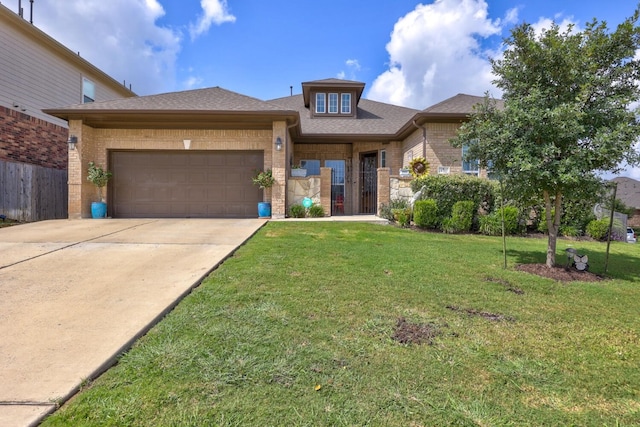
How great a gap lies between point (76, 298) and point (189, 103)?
9.12 m

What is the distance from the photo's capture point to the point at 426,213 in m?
9.23

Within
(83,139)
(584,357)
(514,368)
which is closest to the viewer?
(514,368)

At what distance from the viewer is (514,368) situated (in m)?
2.36

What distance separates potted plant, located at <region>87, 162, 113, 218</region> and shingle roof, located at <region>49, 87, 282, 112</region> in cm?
198

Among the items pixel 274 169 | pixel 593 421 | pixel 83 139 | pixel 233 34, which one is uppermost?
pixel 233 34

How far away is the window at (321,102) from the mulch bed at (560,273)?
13.1 m

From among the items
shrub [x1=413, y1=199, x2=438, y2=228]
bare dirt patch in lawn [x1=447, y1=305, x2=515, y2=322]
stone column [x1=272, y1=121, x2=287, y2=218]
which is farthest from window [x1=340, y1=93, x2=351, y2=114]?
bare dirt patch in lawn [x1=447, y1=305, x2=515, y2=322]

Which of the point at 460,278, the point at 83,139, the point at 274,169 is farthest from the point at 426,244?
the point at 83,139

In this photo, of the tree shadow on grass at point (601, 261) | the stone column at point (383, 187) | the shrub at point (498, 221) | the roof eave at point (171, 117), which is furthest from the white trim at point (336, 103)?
the tree shadow on grass at point (601, 261)

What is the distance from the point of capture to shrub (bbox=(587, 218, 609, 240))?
9.08 meters

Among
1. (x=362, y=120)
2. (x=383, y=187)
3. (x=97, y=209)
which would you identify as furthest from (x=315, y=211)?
(x=97, y=209)

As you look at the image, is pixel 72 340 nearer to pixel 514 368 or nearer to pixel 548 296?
pixel 514 368

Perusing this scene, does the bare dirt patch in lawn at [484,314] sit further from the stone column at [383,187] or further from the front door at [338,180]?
the front door at [338,180]

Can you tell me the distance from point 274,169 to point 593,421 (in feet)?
33.8
